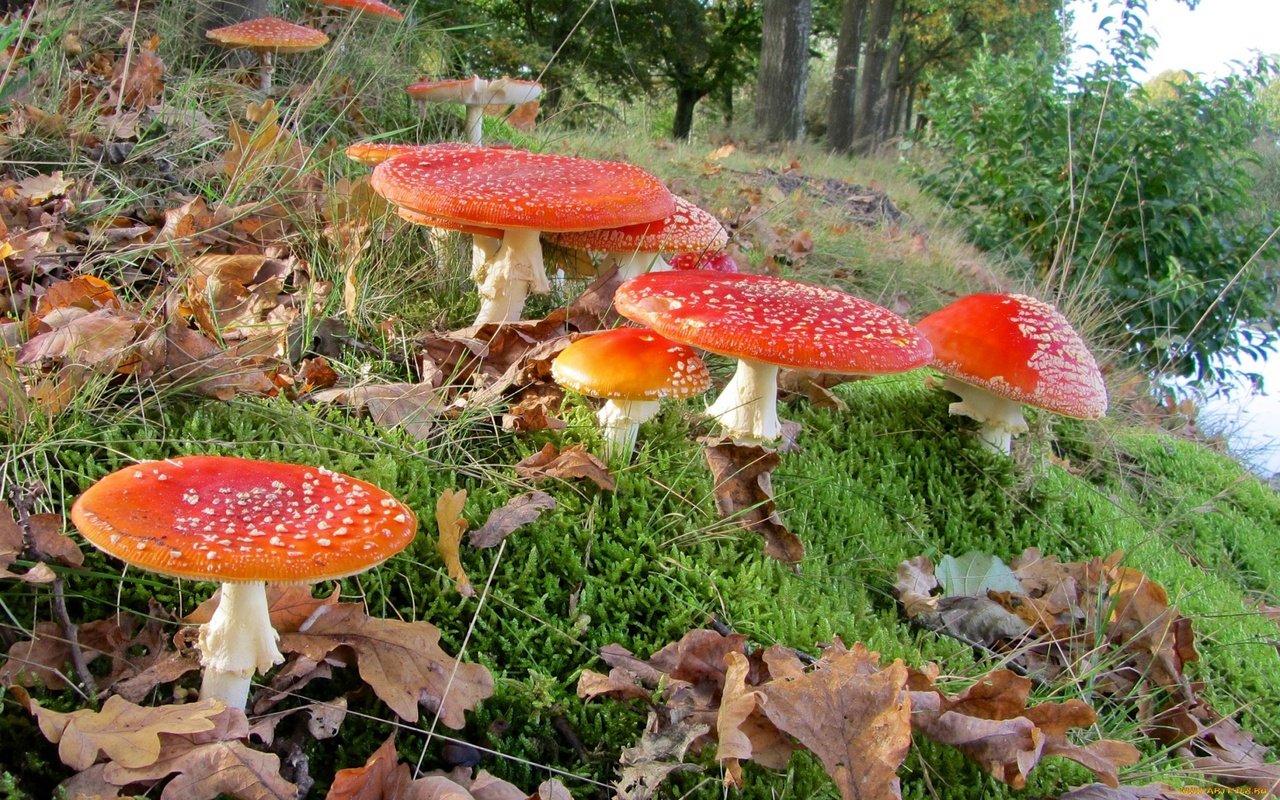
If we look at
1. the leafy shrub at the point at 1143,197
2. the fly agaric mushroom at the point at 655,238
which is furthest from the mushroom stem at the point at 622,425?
the leafy shrub at the point at 1143,197

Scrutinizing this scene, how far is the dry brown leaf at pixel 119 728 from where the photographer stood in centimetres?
146

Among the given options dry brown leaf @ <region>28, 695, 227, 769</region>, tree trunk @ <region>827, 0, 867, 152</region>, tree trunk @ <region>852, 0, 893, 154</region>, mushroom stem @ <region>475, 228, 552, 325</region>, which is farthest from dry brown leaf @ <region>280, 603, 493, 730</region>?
tree trunk @ <region>852, 0, 893, 154</region>

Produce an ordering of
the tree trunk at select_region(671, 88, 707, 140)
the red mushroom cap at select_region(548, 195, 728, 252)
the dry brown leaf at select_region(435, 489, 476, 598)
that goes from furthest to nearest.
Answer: the tree trunk at select_region(671, 88, 707, 140) < the red mushroom cap at select_region(548, 195, 728, 252) < the dry brown leaf at select_region(435, 489, 476, 598)

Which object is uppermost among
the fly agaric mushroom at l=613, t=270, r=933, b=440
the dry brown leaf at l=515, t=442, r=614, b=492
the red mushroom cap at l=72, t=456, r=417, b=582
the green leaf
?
the fly agaric mushroom at l=613, t=270, r=933, b=440

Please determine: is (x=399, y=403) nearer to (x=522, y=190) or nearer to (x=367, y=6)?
(x=522, y=190)

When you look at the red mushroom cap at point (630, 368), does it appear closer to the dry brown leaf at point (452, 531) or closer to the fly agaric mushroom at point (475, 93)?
the dry brown leaf at point (452, 531)

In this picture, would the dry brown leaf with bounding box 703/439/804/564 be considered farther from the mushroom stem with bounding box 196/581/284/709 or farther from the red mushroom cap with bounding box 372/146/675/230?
the mushroom stem with bounding box 196/581/284/709

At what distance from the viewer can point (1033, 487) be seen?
3.17 m

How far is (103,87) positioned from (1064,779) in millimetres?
5134

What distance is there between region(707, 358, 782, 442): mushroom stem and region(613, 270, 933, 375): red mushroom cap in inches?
10.2

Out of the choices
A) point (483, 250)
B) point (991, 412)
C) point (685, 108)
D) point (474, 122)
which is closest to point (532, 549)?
point (483, 250)

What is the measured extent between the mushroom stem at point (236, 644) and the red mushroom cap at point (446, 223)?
5.21ft

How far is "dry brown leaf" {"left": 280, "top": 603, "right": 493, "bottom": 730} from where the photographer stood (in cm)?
172

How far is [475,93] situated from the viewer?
206 inches
